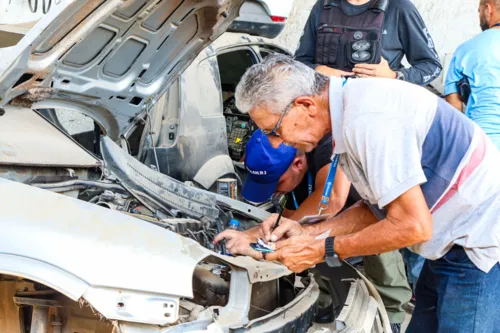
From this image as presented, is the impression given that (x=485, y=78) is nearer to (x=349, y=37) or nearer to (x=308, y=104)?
(x=349, y=37)

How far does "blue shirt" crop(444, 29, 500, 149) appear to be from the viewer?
3408 mm

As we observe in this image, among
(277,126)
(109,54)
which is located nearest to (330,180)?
(277,126)

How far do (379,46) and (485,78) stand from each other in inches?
24.0

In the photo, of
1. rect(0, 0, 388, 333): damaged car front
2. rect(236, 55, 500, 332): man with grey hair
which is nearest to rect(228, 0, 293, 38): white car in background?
rect(0, 0, 388, 333): damaged car front

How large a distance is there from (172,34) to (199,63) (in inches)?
50.1

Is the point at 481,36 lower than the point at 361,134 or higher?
higher

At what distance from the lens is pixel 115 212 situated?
2174 millimetres

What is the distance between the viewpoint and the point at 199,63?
4270mm

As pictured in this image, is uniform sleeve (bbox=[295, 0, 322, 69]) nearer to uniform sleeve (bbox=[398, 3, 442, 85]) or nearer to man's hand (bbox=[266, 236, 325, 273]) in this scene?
uniform sleeve (bbox=[398, 3, 442, 85])

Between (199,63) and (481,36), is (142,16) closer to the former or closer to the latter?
(199,63)

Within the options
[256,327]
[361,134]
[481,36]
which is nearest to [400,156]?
[361,134]

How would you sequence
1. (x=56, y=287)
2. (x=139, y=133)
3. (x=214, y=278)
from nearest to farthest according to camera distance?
(x=56, y=287) < (x=214, y=278) < (x=139, y=133)

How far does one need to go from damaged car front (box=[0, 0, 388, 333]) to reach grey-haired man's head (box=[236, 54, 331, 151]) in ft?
1.64

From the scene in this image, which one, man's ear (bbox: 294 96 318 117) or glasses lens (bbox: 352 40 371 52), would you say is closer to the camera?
man's ear (bbox: 294 96 318 117)
